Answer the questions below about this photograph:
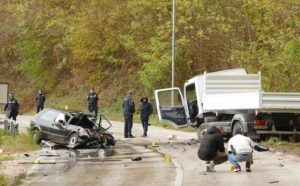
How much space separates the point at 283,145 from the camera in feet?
61.9

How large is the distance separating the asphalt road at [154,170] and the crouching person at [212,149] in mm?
254

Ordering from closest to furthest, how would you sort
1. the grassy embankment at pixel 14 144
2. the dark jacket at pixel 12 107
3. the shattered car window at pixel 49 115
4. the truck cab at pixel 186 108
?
the grassy embankment at pixel 14 144 < the shattered car window at pixel 49 115 < the truck cab at pixel 186 108 < the dark jacket at pixel 12 107

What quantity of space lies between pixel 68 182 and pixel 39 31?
37133 mm

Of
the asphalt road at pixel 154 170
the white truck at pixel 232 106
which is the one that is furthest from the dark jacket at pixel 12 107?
the asphalt road at pixel 154 170

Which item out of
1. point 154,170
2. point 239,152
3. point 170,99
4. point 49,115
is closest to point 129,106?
point 170,99

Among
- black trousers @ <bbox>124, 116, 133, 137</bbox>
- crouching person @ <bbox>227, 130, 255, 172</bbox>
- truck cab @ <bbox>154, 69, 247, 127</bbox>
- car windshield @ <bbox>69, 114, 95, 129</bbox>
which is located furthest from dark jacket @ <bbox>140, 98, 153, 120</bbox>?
crouching person @ <bbox>227, 130, 255, 172</bbox>

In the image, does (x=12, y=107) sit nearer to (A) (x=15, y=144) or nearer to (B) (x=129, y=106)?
(B) (x=129, y=106)

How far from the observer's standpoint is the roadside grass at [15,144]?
19.7 metres

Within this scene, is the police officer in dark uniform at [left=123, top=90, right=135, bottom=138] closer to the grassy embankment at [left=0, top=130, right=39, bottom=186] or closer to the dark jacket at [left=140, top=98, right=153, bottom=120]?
the dark jacket at [left=140, top=98, right=153, bottom=120]

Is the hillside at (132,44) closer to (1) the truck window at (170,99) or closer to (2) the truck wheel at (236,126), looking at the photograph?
(1) the truck window at (170,99)

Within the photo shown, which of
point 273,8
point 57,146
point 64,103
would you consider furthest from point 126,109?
point 64,103

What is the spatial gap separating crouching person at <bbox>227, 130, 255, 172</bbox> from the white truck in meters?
Result: 5.25

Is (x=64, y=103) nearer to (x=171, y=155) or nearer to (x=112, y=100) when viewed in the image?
(x=112, y=100)

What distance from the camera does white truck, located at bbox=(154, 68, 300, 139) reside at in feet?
61.5
